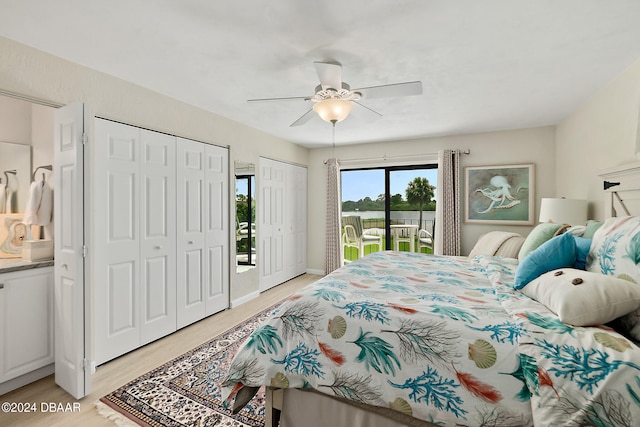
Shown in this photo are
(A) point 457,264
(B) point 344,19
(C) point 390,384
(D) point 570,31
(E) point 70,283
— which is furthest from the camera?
(A) point 457,264

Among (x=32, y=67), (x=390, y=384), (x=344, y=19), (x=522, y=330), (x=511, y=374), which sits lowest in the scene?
(x=390, y=384)

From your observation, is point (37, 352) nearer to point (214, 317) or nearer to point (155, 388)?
point (155, 388)

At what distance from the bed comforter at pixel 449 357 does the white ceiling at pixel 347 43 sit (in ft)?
5.57

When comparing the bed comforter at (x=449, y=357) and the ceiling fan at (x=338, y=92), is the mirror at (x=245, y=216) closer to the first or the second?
the ceiling fan at (x=338, y=92)

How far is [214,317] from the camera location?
3.68 meters

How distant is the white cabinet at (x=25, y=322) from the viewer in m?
2.13

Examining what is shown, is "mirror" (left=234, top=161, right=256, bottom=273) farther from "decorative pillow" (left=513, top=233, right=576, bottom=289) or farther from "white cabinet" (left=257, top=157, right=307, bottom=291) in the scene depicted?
"decorative pillow" (left=513, top=233, right=576, bottom=289)

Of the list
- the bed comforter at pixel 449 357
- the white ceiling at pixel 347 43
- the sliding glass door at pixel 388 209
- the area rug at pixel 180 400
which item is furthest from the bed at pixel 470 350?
the sliding glass door at pixel 388 209

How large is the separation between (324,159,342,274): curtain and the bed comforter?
11.8 ft

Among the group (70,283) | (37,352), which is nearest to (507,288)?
(70,283)

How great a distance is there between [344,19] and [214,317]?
134 inches

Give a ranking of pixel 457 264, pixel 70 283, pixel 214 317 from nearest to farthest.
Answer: pixel 70 283 → pixel 457 264 → pixel 214 317

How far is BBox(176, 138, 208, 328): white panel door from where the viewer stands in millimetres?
3283

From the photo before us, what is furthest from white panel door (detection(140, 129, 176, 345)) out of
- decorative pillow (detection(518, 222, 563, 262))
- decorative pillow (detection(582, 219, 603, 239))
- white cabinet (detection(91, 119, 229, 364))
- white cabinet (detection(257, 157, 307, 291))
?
decorative pillow (detection(582, 219, 603, 239))
